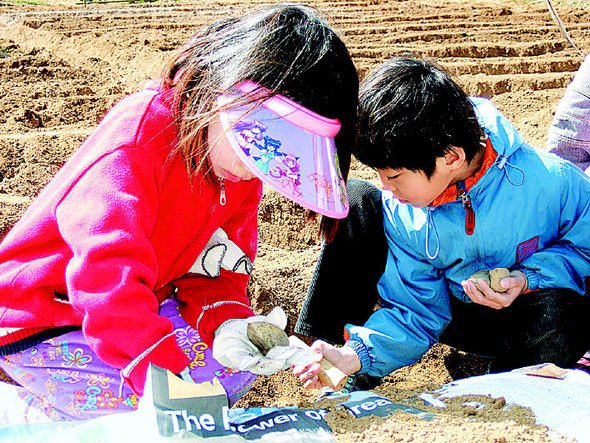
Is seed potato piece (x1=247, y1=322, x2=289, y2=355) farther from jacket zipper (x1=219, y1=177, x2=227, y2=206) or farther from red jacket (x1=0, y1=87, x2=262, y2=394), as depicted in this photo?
jacket zipper (x1=219, y1=177, x2=227, y2=206)

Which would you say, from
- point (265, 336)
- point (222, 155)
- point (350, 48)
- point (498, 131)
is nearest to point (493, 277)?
point (498, 131)

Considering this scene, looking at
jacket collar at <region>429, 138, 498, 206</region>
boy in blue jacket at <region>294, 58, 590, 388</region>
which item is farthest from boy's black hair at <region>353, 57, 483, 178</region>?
jacket collar at <region>429, 138, 498, 206</region>

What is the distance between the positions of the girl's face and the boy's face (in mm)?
511

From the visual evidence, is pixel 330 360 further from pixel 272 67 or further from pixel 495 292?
pixel 272 67

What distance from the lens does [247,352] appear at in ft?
4.60

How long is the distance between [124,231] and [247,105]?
0.33m

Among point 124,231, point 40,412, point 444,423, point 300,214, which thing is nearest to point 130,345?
point 124,231

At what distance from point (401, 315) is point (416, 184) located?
0.41 metres

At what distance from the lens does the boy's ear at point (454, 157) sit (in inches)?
67.7

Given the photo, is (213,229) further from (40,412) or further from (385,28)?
(385,28)

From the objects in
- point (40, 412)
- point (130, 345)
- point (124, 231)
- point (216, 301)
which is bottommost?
point (40, 412)

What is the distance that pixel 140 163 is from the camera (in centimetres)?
131

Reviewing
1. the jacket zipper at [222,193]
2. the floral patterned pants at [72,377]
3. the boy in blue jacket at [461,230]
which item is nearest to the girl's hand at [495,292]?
the boy in blue jacket at [461,230]

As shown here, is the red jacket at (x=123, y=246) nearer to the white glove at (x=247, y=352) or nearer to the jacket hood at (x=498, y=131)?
the white glove at (x=247, y=352)
